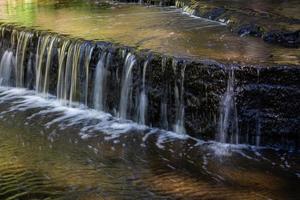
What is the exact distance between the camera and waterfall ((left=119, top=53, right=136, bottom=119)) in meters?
8.98

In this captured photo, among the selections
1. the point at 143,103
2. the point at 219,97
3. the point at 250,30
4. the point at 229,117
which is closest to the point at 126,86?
the point at 143,103

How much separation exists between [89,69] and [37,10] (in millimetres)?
5150

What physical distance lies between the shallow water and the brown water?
1.51m

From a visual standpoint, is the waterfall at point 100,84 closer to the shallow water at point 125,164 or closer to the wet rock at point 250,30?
the shallow water at point 125,164

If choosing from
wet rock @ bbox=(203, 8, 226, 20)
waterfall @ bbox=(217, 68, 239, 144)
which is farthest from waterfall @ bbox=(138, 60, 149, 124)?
wet rock @ bbox=(203, 8, 226, 20)

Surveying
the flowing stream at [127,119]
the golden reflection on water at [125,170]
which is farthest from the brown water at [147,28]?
the golden reflection on water at [125,170]

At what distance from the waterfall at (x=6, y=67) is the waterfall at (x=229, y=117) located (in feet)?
17.2

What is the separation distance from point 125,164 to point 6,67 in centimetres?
525

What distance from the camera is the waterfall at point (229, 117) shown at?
793cm

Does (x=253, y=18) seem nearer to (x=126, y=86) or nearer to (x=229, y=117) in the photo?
(x=126, y=86)

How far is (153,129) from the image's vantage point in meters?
8.57

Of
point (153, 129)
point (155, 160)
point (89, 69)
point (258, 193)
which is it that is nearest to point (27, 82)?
point (89, 69)

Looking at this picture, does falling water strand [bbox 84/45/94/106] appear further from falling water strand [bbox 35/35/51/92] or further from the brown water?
falling water strand [bbox 35/35/51/92]

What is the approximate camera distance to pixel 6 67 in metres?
11.5
